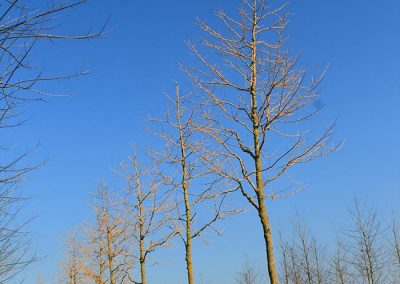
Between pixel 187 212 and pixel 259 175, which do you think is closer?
pixel 259 175

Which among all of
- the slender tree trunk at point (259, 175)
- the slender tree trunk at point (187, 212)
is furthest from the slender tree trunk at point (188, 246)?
the slender tree trunk at point (259, 175)

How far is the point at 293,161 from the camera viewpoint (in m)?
6.97

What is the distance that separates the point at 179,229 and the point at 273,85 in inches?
209

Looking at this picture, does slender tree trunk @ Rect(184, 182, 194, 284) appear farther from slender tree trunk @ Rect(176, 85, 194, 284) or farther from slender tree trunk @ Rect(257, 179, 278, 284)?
slender tree trunk @ Rect(257, 179, 278, 284)

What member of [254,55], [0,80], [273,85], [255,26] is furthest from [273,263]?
[0,80]

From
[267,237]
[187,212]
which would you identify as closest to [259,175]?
[267,237]

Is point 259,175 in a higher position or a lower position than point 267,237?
higher

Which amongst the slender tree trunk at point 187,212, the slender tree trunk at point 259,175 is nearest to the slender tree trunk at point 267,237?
the slender tree trunk at point 259,175

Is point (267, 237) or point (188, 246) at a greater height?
point (188, 246)

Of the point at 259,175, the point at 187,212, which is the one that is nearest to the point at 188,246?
the point at 187,212

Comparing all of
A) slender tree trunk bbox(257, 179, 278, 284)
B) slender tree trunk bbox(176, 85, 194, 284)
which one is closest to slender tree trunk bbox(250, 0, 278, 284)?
slender tree trunk bbox(257, 179, 278, 284)

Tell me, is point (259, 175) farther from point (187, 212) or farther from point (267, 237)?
point (187, 212)

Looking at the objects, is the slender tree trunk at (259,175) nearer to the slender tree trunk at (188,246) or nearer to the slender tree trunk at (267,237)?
the slender tree trunk at (267,237)

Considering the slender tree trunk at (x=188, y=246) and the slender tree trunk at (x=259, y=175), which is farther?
the slender tree trunk at (x=188, y=246)
